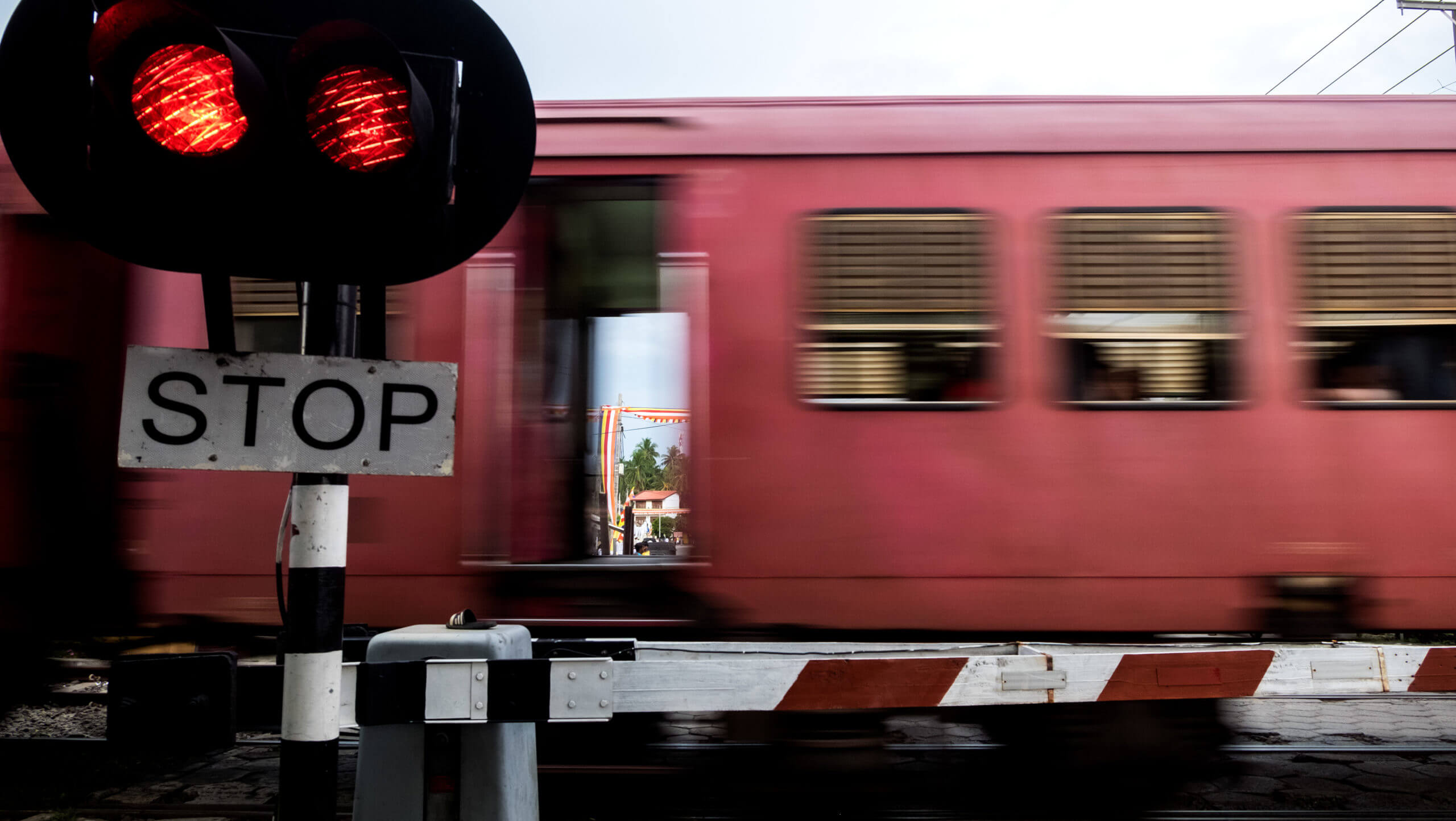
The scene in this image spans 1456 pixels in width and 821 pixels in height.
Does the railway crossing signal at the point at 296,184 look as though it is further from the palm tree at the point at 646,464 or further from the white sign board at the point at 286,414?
the palm tree at the point at 646,464

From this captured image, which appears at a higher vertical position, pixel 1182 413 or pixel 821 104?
pixel 821 104

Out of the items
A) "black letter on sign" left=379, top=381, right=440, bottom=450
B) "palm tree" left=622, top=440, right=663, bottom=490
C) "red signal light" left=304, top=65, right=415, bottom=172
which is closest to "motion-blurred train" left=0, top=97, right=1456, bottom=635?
"black letter on sign" left=379, top=381, right=440, bottom=450

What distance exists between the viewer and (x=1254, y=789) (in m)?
4.43

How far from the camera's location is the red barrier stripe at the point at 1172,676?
2914 mm

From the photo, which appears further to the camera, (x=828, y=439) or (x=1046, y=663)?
(x=828, y=439)

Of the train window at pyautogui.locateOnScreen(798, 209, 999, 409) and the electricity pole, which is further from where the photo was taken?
the electricity pole

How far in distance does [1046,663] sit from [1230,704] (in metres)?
1.77

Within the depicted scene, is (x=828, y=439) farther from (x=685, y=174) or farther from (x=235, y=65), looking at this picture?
(x=235, y=65)

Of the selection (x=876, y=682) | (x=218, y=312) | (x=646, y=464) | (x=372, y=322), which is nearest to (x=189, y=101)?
(x=218, y=312)

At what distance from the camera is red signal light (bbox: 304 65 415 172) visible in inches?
61.1

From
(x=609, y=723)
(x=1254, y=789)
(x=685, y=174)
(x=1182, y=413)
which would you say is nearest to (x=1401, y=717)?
(x=1254, y=789)

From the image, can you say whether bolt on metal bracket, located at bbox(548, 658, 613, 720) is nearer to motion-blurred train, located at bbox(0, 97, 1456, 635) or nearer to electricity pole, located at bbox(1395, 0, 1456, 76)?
motion-blurred train, located at bbox(0, 97, 1456, 635)

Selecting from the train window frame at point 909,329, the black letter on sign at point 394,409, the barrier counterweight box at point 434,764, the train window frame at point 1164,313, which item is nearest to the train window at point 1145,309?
the train window frame at point 1164,313

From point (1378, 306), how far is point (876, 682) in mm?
2958
